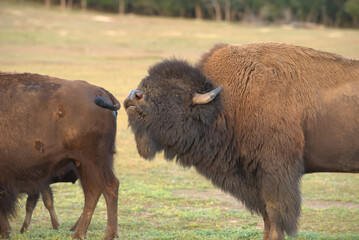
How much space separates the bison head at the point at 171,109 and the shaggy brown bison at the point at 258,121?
12 mm

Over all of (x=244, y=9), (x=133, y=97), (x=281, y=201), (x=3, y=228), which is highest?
(x=244, y=9)

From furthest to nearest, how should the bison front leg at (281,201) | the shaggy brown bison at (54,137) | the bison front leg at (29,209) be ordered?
1. the bison front leg at (29,209)
2. the shaggy brown bison at (54,137)
3. the bison front leg at (281,201)

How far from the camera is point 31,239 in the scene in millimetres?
7047

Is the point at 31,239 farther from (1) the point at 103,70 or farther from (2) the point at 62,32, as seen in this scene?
(2) the point at 62,32

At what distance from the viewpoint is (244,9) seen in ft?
275

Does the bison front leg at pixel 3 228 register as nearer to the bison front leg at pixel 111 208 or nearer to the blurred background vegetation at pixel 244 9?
the bison front leg at pixel 111 208

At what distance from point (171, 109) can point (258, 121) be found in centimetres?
105

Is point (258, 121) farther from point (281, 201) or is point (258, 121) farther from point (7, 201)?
point (7, 201)

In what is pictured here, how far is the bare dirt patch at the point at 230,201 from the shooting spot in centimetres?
959

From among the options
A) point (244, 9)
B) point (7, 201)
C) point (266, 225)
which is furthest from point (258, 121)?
point (244, 9)

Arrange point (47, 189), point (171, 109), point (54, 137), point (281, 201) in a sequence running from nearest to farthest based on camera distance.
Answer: point (281, 201)
point (171, 109)
point (54, 137)
point (47, 189)

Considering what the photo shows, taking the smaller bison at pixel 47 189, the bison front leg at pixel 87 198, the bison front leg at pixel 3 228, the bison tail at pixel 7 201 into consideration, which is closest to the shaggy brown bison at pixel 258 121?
the bison front leg at pixel 87 198

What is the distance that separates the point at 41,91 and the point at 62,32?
40035 mm

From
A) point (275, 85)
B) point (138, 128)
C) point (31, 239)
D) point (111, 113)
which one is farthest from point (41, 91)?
point (275, 85)
